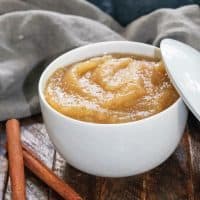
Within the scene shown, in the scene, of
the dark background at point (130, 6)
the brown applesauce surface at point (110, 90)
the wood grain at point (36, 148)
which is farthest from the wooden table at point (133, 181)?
the dark background at point (130, 6)

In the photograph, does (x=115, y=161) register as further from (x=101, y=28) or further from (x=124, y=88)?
(x=101, y=28)

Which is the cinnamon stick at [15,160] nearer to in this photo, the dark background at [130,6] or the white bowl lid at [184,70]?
the white bowl lid at [184,70]

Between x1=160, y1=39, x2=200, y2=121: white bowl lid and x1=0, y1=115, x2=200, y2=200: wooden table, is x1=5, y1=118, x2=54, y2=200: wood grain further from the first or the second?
x1=160, y1=39, x2=200, y2=121: white bowl lid

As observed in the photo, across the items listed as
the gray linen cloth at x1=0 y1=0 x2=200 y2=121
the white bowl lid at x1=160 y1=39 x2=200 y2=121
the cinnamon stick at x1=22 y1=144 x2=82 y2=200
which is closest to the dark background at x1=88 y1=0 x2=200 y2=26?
the gray linen cloth at x1=0 y1=0 x2=200 y2=121

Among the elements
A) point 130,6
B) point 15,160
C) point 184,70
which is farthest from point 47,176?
point 130,6

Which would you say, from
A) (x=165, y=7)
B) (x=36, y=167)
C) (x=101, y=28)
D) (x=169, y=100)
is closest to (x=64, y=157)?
(x=36, y=167)
